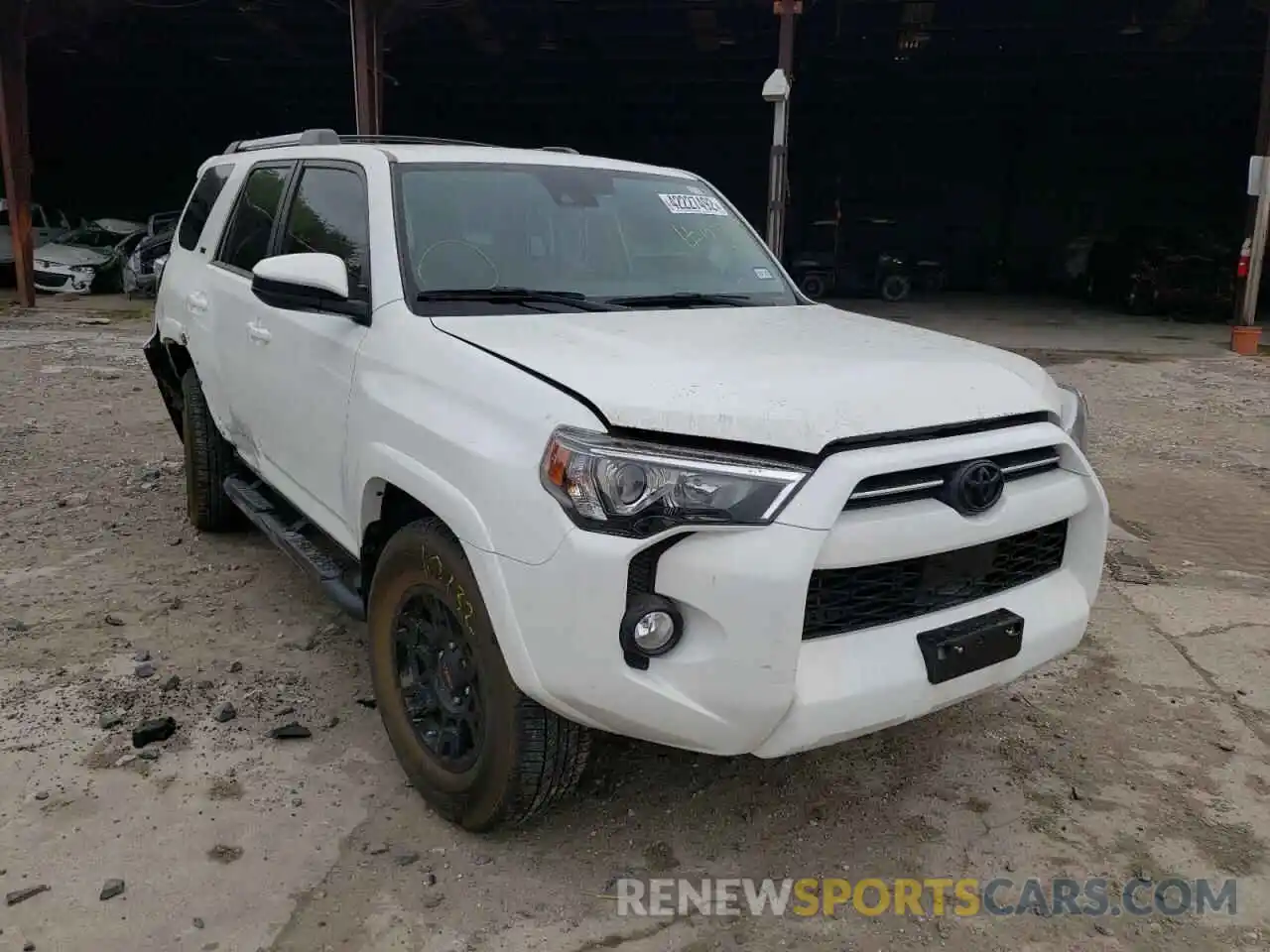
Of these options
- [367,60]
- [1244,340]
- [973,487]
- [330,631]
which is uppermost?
[367,60]

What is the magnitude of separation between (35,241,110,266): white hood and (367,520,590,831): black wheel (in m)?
18.2

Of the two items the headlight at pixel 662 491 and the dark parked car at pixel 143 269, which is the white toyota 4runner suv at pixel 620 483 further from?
the dark parked car at pixel 143 269

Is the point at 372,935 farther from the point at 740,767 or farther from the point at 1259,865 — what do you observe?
the point at 1259,865

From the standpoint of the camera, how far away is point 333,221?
11.5 feet

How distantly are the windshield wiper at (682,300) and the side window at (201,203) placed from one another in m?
2.49

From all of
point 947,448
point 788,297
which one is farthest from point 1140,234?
point 947,448

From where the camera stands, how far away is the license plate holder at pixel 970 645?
2383 millimetres

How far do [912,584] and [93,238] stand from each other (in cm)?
2074

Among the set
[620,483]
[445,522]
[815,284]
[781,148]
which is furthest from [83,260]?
[620,483]

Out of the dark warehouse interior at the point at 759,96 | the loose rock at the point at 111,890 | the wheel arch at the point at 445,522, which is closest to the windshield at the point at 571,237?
the wheel arch at the point at 445,522

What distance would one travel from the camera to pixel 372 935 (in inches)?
93.7

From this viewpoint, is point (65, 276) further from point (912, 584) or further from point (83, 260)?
point (912, 584)

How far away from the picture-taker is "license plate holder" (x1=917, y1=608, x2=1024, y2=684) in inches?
93.8

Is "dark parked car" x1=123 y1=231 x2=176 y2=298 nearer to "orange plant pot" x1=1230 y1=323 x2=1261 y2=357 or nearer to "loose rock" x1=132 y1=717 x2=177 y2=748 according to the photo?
"loose rock" x1=132 y1=717 x2=177 y2=748
